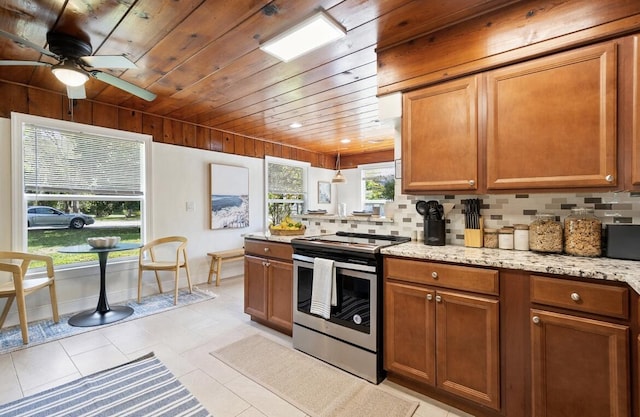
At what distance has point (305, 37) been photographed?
2.02 m

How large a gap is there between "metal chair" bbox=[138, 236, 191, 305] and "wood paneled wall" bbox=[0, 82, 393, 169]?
1.38 m

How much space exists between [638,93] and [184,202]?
452 cm

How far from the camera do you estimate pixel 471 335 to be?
1.66 metres

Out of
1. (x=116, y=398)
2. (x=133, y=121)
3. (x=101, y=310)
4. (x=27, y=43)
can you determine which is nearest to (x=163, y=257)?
(x=101, y=310)

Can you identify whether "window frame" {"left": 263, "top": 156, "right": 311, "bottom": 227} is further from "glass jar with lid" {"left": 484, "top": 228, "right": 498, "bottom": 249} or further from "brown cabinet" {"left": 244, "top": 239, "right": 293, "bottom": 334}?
"glass jar with lid" {"left": 484, "top": 228, "right": 498, "bottom": 249}

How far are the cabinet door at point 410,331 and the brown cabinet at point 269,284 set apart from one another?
948mm

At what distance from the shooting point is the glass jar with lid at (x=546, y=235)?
1773mm

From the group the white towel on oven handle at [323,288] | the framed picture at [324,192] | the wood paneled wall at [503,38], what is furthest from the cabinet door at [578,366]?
the framed picture at [324,192]

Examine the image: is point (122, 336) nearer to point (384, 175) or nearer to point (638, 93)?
point (638, 93)

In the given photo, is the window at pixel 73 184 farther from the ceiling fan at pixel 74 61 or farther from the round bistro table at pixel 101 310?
the ceiling fan at pixel 74 61

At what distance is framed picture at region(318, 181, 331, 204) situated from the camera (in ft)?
21.8

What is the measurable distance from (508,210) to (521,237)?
0.75ft

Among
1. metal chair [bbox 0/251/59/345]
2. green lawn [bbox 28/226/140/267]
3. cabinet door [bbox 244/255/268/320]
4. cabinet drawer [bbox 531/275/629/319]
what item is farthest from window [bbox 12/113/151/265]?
cabinet drawer [bbox 531/275/629/319]

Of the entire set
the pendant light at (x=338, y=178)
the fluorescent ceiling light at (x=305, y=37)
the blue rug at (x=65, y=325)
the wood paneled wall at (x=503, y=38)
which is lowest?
the blue rug at (x=65, y=325)
